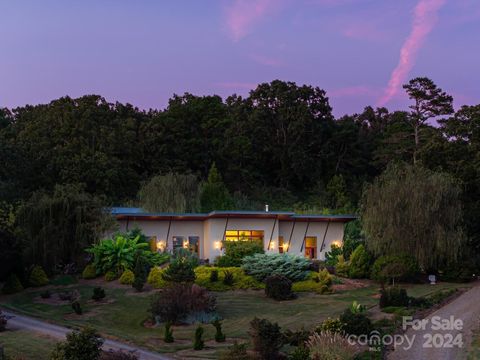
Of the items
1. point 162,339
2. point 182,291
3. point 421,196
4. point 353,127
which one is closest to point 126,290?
point 182,291

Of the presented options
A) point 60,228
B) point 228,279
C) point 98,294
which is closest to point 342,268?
point 228,279

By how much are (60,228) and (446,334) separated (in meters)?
25.1

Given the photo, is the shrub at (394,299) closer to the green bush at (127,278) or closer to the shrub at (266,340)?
the shrub at (266,340)

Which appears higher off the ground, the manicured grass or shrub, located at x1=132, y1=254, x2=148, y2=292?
shrub, located at x1=132, y1=254, x2=148, y2=292

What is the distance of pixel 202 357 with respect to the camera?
19375 mm

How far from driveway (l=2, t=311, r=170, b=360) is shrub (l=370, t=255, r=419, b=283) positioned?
1638 cm

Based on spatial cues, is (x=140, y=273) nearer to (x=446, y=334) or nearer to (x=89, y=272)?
(x=89, y=272)

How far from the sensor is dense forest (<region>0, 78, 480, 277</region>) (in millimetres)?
59656

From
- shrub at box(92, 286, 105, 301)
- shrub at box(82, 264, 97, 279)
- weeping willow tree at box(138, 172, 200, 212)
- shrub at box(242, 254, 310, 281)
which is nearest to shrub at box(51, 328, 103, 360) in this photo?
shrub at box(92, 286, 105, 301)

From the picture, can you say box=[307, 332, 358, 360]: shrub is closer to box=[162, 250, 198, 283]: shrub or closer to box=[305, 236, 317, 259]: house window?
box=[162, 250, 198, 283]: shrub

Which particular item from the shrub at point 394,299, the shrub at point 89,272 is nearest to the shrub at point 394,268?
the shrub at point 394,299

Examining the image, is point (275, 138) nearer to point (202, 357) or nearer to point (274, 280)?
point (274, 280)

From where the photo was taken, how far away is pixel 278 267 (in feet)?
110

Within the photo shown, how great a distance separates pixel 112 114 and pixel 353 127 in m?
29.3
